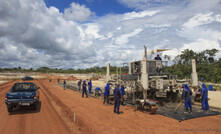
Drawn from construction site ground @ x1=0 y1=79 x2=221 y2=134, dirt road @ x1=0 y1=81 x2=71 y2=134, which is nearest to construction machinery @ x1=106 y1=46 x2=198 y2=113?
construction site ground @ x1=0 y1=79 x2=221 y2=134

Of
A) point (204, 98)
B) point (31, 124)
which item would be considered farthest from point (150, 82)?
point (31, 124)

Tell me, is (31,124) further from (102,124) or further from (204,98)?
A: (204,98)

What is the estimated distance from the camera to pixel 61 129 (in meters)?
6.40

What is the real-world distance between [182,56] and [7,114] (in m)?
44.8

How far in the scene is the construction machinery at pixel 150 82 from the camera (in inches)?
386

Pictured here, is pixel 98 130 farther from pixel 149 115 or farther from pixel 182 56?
pixel 182 56

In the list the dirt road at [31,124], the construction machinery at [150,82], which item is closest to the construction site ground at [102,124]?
the dirt road at [31,124]

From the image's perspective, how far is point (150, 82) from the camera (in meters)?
10.6

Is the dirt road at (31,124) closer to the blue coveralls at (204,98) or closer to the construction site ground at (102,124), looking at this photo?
the construction site ground at (102,124)

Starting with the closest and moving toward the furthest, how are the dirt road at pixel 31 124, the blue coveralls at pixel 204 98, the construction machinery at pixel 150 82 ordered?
1. the dirt road at pixel 31 124
2. the blue coveralls at pixel 204 98
3. the construction machinery at pixel 150 82

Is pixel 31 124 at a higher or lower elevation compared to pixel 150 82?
lower

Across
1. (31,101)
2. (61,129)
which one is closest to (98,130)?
(61,129)

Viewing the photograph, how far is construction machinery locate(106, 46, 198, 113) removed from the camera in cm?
980

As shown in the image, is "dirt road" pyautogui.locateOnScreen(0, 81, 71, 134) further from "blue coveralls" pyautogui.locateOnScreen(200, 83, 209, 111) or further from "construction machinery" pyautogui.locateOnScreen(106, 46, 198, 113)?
"blue coveralls" pyautogui.locateOnScreen(200, 83, 209, 111)
